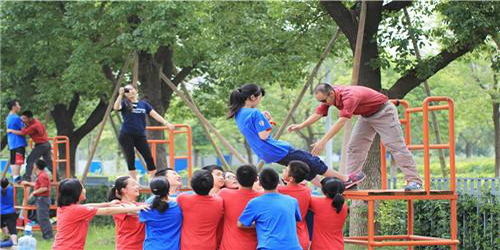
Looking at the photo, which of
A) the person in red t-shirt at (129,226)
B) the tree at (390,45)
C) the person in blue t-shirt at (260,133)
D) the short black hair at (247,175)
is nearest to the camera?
the short black hair at (247,175)

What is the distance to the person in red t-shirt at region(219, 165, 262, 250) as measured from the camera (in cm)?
785

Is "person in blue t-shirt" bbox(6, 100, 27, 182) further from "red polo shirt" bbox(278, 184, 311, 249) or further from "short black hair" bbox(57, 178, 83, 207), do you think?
"red polo shirt" bbox(278, 184, 311, 249)

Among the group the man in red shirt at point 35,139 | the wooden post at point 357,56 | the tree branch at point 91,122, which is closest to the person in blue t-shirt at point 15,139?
the man in red shirt at point 35,139

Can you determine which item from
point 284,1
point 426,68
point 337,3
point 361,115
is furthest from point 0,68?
point 361,115

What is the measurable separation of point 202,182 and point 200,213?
0.29 m

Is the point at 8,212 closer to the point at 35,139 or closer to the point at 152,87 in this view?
the point at 35,139

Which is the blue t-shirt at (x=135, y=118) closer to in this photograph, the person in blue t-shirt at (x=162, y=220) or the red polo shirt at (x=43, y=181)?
the person in blue t-shirt at (x=162, y=220)

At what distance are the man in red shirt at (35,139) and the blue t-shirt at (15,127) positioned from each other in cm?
11

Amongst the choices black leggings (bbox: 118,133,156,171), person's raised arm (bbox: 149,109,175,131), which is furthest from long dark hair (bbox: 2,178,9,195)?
person's raised arm (bbox: 149,109,175,131)

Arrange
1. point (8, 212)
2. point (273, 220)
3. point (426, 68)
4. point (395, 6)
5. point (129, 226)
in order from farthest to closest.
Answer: point (8, 212), point (395, 6), point (426, 68), point (129, 226), point (273, 220)

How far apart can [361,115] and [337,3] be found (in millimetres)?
6774

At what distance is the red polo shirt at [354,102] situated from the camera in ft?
29.3

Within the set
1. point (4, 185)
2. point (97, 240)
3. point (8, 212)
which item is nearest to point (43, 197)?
point (97, 240)

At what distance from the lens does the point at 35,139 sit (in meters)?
19.3
